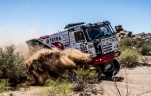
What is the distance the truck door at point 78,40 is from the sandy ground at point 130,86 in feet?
6.22

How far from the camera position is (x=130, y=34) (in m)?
42.0

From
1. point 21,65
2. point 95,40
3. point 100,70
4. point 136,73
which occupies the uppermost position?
point 95,40

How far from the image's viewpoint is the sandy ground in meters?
7.43

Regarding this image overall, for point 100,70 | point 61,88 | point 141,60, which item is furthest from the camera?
point 141,60

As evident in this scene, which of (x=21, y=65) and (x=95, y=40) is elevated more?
(x=95, y=40)

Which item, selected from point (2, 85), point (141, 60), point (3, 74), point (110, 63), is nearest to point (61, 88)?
point (2, 85)

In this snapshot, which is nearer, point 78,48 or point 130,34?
point 78,48

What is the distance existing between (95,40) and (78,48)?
2.95 feet

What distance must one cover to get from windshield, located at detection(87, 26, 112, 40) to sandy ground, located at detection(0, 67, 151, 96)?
2126 mm

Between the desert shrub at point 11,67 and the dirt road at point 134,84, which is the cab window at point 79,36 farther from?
the desert shrub at point 11,67

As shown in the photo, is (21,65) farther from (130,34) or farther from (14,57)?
(130,34)

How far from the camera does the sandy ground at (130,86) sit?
7430mm

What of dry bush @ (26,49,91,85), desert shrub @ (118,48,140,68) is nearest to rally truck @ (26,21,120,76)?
dry bush @ (26,49,91,85)

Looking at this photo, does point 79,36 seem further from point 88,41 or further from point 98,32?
point 98,32
